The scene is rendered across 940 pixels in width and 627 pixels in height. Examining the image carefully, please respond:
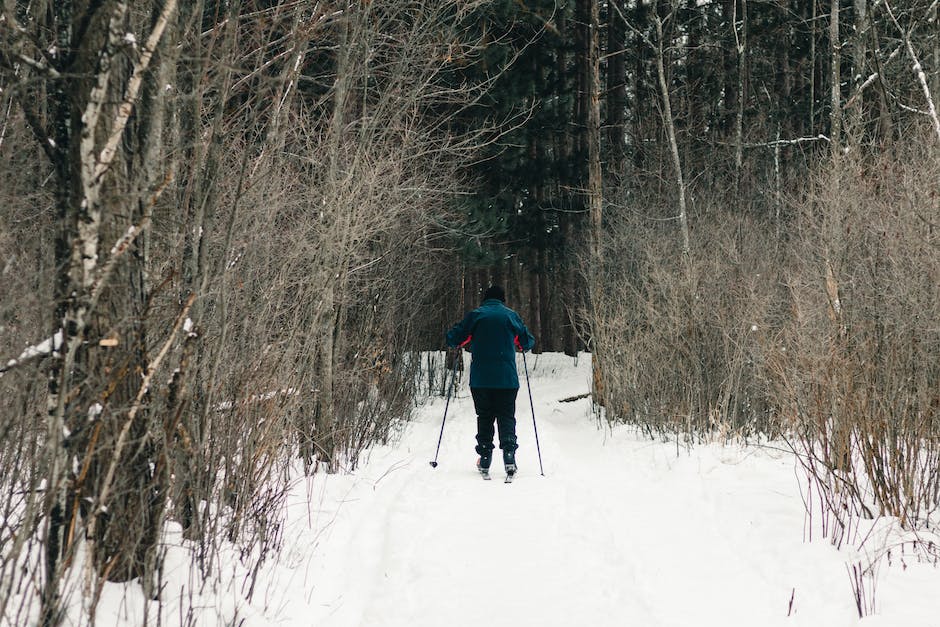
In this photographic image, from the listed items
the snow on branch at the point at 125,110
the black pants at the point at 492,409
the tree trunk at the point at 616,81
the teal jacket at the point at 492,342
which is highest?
the tree trunk at the point at 616,81

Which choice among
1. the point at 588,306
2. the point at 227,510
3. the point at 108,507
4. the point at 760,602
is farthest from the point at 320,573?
the point at 588,306

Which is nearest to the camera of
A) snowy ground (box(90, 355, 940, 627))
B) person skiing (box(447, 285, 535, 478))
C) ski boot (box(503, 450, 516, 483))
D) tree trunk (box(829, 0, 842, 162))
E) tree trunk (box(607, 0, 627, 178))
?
snowy ground (box(90, 355, 940, 627))

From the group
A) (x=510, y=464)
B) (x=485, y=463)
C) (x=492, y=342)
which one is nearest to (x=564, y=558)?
(x=510, y=464)

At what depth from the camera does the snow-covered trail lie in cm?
444

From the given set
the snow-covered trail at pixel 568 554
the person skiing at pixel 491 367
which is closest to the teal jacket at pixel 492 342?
the person skiing at pixel 491 367

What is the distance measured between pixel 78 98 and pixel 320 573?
11.0ft

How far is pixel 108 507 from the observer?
3344mm

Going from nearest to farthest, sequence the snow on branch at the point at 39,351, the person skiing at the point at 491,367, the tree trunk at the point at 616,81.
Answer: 1. the snow on branch at the point at 39,351
2. the person skiing at the point at 491,367
3. the tree trunk at the point at 616,81

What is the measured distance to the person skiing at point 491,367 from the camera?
8.97 metres

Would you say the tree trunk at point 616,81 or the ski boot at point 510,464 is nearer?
the ski boot at point 510,464

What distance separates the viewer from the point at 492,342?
9.09 metres

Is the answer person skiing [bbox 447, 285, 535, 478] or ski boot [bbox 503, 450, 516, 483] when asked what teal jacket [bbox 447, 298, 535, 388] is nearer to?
person skiing [bbox 447, 285, 535, 478]

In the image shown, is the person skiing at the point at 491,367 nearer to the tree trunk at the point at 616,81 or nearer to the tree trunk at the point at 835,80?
the tree trunk at the point at 835,80

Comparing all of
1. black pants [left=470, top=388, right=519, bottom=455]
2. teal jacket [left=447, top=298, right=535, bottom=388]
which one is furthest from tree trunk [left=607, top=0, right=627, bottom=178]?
black pants [left=470, top=388, right=519, bottom=455]
